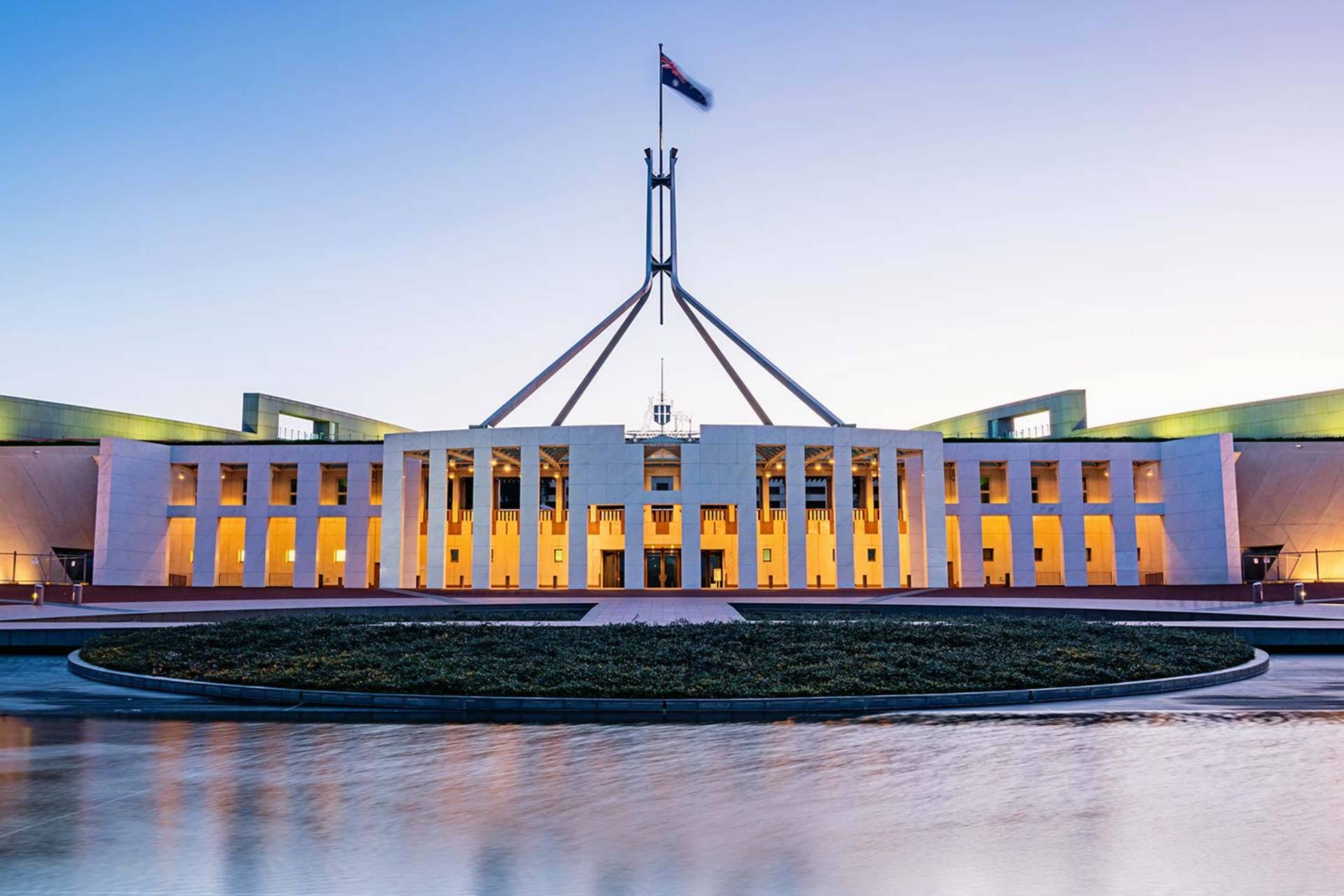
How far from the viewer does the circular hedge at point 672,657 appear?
14.8 meters

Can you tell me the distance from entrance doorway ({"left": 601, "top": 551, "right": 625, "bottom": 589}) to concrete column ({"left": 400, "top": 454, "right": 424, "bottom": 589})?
9709mm

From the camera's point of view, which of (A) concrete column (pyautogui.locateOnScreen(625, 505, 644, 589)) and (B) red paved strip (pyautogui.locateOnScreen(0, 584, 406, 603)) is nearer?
(B) red paved strip (pyautogui.locateOnScreen(0, 584, 406, 603))

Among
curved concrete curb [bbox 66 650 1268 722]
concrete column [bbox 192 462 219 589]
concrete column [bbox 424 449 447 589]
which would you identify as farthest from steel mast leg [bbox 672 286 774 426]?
curved concrete curb [bbox 66 650 1268 722]

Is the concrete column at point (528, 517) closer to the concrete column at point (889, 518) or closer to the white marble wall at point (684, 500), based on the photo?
the white marble wall at point (684, 500)

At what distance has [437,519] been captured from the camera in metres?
48.6

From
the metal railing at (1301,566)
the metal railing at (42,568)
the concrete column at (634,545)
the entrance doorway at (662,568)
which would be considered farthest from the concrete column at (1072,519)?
the metal railing at (42,568)

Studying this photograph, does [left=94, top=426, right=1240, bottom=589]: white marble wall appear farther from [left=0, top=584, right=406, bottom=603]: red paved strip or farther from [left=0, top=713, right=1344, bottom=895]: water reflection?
[left=0, top=713, right=1344, bottom=895]: water reflection

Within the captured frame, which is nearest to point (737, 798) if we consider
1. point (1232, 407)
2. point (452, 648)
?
point (452, 648)

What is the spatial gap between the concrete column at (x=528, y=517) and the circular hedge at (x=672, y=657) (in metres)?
24.4

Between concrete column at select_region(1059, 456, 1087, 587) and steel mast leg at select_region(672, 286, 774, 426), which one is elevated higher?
steel mast leg at select_region(672, 286, 774, 426)

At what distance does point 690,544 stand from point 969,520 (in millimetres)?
16133

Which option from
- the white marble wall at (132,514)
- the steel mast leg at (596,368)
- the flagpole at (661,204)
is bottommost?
the white marble wall at (132,514)

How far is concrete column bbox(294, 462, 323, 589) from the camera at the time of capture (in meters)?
51.8

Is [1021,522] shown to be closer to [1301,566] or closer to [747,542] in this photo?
[1301,566]
